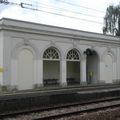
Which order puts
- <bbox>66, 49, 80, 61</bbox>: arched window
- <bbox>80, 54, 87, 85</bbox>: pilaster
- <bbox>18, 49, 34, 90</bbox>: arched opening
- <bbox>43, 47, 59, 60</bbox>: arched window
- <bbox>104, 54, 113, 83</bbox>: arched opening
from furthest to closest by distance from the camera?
<bbox>104, 54, 113, 83</bbox>: arched opening < <bbox>80, 54, 87, 85</bbox>: pilaster < <bbox>66, 49, 80, 61</bbox>: arched window < <bbox>43, 47, 59, 60</bbox>: arched window < <bbox>18, 49, 34, 90</bbox>: arched opening

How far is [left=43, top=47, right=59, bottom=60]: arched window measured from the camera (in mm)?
32797

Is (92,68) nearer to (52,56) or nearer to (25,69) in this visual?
(52,56)

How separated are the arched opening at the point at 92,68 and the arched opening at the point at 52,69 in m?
5.23

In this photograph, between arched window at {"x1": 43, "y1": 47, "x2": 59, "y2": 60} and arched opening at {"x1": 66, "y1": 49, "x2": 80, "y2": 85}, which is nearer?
arched window at {"x1": 43, "y1": 47, "x2": 59, "y2": 60}

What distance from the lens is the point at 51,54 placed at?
110 ft

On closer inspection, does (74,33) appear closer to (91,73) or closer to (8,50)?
(91,73)

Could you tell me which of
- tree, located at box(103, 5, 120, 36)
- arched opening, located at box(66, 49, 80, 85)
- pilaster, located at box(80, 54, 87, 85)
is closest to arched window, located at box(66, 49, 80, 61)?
pilaster, located at box(80, 54, 87, 85)

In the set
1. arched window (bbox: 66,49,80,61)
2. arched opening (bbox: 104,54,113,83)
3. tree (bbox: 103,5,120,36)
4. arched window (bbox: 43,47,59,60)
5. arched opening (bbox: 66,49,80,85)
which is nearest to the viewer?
arched window (bbox: 43,47,59,60)

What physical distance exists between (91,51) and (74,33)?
12.8ft

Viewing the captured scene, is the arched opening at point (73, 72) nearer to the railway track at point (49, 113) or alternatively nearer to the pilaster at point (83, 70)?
the pilaster at point (83, 70)

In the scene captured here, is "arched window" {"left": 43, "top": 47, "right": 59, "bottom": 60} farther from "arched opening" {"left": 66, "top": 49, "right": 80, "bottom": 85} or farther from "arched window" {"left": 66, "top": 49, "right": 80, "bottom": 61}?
"arched opening" {"left": 66, "top": 49, "right": 80, "bottom": 85}

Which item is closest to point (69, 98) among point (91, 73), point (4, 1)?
point (4, 1)

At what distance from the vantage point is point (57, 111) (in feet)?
46.5

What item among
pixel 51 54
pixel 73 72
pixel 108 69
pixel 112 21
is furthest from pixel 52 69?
pixel 112 21
